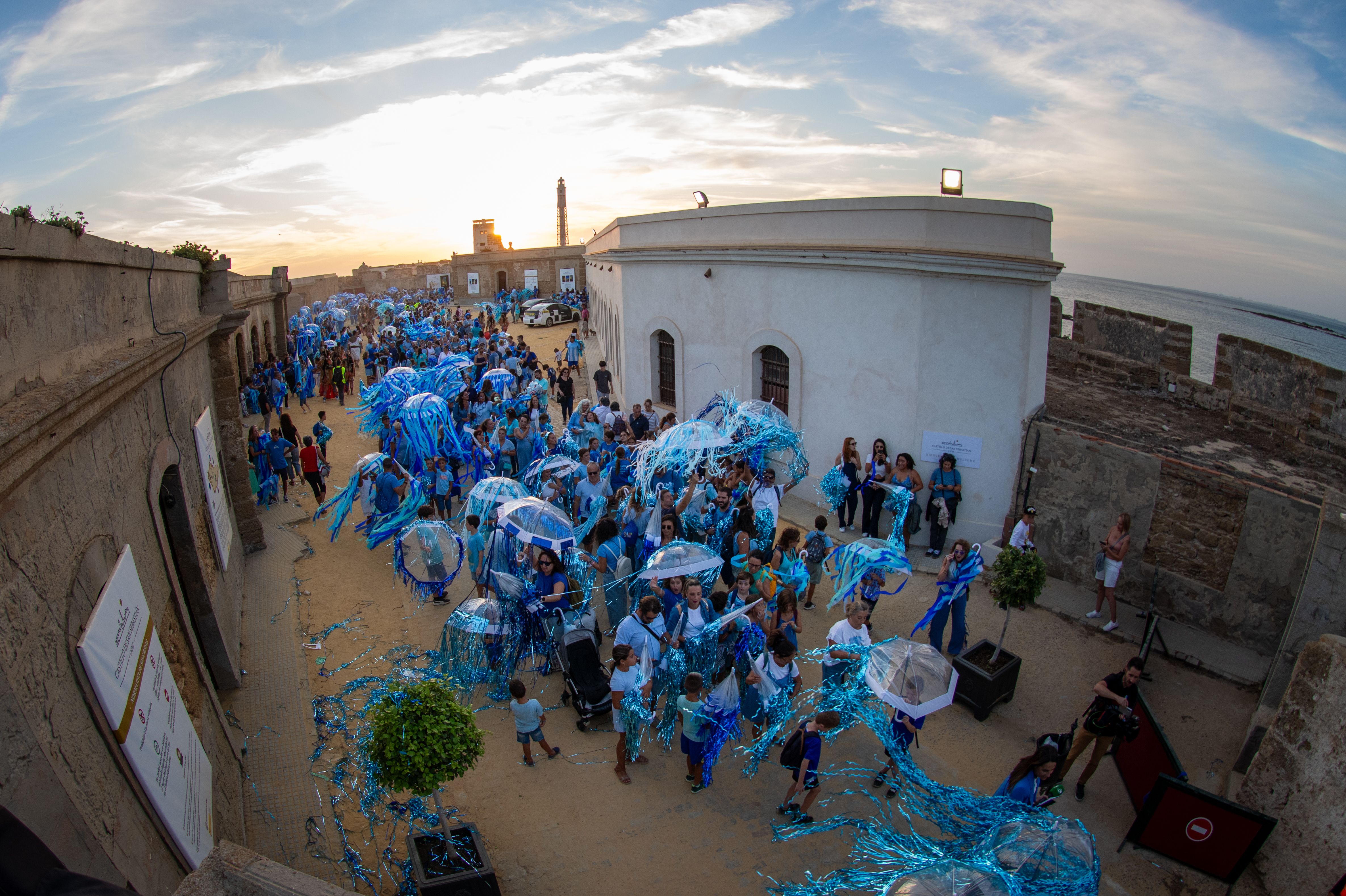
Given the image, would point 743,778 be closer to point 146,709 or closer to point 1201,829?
point 1201,829

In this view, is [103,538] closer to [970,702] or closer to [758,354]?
[970,702]

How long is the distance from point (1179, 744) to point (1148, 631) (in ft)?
3.72

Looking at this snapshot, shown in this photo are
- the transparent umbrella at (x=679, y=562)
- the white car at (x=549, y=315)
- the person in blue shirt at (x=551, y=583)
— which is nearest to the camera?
the transparent umbrella at (x=679, y=562)

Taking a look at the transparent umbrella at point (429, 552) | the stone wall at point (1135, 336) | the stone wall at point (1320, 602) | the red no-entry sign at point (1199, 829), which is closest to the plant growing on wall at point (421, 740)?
the transparent umbrella at point (429, 552)

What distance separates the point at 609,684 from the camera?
7.01 meters

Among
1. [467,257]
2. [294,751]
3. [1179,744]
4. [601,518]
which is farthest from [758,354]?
[467,257]

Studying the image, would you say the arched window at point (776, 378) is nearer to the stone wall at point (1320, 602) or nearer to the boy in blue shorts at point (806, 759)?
the stone wall at point (1320, 602)

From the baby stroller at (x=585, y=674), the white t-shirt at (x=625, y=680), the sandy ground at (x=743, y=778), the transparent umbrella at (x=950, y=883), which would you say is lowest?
the sandy ground at (x=743, y=778)

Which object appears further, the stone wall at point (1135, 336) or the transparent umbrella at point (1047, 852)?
the stone wall at point (1135, 336)

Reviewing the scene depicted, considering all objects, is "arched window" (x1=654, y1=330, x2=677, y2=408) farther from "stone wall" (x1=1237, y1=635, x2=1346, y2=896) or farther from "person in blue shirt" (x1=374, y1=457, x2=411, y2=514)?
"stone wall" (x1=1237, y1=635, x2=1346, y2=896)

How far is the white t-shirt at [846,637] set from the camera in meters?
6.66

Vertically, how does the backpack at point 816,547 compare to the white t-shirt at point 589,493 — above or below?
below

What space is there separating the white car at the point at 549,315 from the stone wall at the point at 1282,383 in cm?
3113

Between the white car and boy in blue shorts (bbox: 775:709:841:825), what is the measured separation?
34993mm
